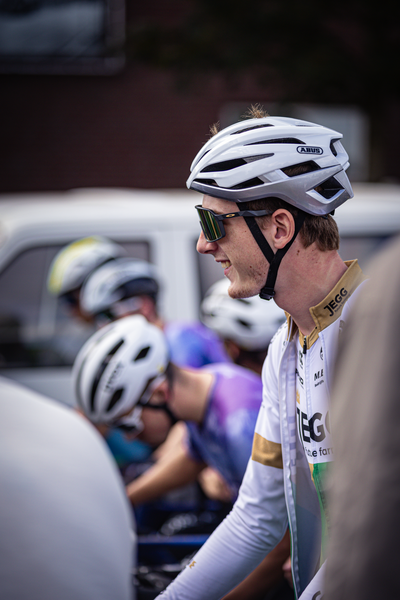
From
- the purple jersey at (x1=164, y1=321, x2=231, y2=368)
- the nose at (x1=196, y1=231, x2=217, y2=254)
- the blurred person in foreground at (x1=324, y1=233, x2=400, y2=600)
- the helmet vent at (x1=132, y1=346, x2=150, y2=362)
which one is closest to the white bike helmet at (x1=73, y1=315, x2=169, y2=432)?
the helmet vent at (x1=132, y1=346, x2=150, y2=362)

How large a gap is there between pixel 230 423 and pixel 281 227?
4.41 feet

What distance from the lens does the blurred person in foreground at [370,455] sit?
715 mm

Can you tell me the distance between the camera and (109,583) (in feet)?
4.97

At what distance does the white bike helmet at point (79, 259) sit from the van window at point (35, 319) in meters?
0.07

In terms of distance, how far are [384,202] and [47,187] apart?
10.1m

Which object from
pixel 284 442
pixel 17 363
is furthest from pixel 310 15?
pixel 284 442

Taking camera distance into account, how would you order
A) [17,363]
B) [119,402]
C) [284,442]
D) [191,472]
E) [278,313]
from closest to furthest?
[284,442], [119,402], [191,472], [278,313], [17,363]

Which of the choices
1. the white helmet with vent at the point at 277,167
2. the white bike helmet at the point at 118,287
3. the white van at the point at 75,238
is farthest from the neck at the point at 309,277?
the white van at the point at 75,238

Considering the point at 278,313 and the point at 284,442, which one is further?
the point at 278,313

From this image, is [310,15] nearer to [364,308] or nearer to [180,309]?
[180,309]

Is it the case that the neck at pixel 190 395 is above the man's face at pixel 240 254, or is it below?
below

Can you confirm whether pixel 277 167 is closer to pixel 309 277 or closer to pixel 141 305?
pixel 309 277

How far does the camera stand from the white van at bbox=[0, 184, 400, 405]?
14.8 ft

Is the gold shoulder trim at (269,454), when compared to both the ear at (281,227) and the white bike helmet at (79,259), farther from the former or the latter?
the white bike helmet at (79,259)
